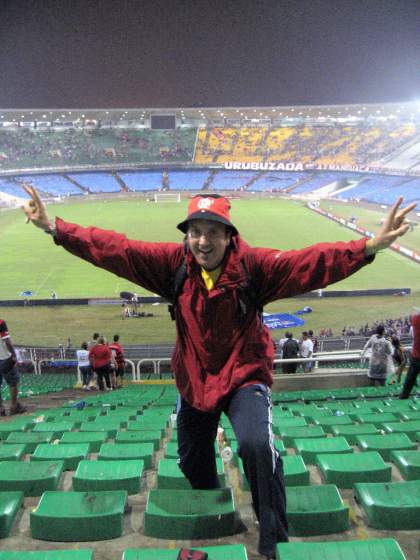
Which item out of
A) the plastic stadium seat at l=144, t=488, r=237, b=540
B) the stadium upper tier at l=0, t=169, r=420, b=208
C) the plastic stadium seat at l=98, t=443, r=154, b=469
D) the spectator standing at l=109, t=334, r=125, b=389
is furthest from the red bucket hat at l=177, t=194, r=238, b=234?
the stadium upper tier at l=0, t=169, r=420, b=208

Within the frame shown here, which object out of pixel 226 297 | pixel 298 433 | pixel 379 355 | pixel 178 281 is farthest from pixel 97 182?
pixel 226 297

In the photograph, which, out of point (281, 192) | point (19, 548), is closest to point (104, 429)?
point (19, 548)

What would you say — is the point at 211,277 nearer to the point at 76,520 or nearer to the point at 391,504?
the point at 76,520

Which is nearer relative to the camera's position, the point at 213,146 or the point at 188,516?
the point at 188,516

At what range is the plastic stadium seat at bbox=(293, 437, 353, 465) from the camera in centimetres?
436

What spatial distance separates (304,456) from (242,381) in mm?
1871

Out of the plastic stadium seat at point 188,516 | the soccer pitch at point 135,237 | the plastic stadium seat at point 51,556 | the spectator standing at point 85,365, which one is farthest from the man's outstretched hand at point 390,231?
the soccer pitch at point 135,237

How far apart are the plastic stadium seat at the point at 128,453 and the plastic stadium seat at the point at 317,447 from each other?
1341 millimetres

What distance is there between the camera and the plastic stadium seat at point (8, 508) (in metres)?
2.95

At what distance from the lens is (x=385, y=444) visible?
4.68 m

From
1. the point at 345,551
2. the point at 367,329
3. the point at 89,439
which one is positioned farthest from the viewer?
the point at 367,329

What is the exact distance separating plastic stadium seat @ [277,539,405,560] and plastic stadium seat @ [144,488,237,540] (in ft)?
2.19

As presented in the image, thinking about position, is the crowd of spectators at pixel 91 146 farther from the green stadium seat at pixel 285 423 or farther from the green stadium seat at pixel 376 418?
the green stadium seat at pixel 376 418

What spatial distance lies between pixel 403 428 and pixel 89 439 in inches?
136
